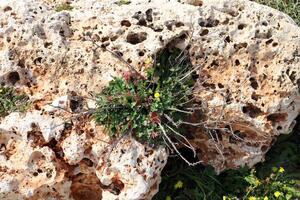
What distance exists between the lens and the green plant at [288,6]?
21.5ft

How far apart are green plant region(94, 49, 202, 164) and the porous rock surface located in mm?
106

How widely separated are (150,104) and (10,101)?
140cm

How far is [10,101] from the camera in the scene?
15.5 feet

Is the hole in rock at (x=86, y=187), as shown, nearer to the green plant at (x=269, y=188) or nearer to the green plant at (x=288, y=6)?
the green plant at (x=269, y=188)

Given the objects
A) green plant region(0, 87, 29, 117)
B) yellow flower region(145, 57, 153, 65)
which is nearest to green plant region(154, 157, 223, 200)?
yellow flower region(145, 57, 153, 65)

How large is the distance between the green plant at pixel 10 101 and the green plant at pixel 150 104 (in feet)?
2.44

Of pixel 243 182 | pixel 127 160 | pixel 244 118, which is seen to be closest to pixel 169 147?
pixel 127 160

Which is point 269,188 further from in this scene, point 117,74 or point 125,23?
point 125,23

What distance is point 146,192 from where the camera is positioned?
4.41 meters

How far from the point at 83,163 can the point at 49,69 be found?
3.26ft

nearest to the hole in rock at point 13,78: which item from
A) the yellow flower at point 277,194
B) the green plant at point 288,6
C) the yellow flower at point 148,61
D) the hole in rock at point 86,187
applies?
the hole in rock at point 86,187

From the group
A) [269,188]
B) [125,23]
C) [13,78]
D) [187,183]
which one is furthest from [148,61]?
[269,188]

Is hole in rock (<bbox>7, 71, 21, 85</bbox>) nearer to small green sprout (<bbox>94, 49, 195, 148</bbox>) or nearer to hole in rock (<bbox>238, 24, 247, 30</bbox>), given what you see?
small green sprout (<bbox>94, 49, 195, 148</bbox>)

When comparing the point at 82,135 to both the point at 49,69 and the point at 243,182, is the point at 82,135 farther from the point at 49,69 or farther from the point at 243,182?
the point at 243,182
